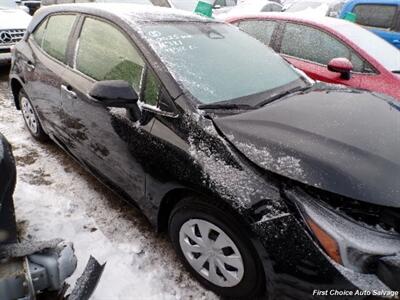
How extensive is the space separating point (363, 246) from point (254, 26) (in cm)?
374

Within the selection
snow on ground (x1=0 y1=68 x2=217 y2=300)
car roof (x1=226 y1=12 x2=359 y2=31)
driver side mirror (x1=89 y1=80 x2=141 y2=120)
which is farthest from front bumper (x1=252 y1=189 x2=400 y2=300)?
car roof (x1=226 y1=12 x2=359 y2=31)

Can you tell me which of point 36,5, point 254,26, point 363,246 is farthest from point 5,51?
point 363,246

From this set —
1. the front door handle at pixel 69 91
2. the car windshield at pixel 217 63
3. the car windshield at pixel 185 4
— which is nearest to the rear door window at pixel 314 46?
the car windshield at pixel 217 63

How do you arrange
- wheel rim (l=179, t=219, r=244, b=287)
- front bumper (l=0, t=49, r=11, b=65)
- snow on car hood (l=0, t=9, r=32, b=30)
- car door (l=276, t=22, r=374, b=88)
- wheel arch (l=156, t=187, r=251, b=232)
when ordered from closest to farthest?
wheel arch (l=156, t=187, r=251, b=232), wheel rim (l=179, t=219, r=244, b=287), car door (l=276, t=22, r=374, b=88), front bumper (l=0, t=49, r=11, b=65), snow on car hood (l=0, t=9, r=32, b=30)

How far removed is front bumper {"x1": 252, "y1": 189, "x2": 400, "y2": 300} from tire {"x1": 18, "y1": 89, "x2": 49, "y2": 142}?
290 cm

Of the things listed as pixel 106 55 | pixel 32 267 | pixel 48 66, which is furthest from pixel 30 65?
pixel 32 267

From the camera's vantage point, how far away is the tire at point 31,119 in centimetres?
365

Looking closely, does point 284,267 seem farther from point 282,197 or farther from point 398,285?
point 398,285

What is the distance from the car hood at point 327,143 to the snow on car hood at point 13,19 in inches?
213

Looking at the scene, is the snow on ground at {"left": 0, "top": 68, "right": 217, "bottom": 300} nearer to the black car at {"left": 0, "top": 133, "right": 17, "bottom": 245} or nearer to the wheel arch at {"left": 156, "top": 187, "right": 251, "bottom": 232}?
the wheel arch at {"left": 156, "top": 187, "right": 251, "bottom": 232}

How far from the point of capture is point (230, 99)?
2088 millimetres

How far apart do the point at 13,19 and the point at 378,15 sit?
6639 mm

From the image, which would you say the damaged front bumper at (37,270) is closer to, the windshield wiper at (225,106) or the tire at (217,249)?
the tire at (217,249)

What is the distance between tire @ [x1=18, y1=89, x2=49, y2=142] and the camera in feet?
12.0
